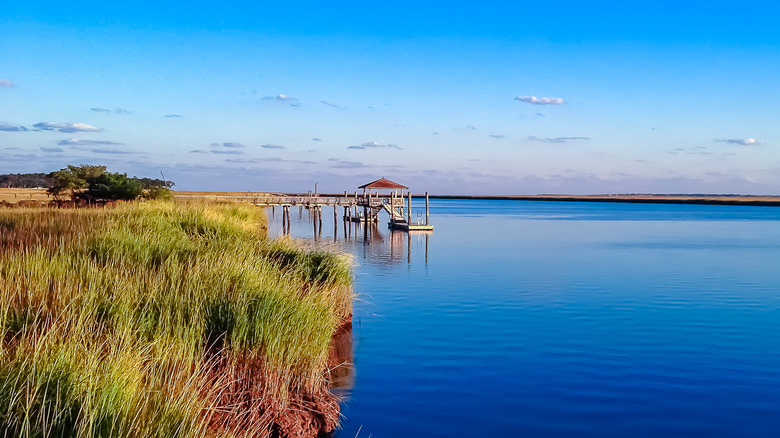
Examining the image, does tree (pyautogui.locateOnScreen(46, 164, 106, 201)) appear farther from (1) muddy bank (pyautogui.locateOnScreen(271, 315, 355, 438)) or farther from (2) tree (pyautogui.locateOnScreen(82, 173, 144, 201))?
(1) muddy bank (pyautogui.locateOnScreen(271, 315, 355, 438))

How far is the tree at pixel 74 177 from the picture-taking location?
4062cm

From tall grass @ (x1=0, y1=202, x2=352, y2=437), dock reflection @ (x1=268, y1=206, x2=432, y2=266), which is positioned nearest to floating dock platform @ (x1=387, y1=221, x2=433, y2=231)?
dock reflection @ (x1=268, y1=206, x2=432, y2=266)

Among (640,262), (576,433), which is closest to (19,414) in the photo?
(576,433)

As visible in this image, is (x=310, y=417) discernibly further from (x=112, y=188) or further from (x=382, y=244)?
(x=382, y=244)

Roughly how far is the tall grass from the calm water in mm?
2208

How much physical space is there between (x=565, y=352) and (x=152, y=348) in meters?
10.4

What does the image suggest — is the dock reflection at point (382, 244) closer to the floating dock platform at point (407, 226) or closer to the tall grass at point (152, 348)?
the floating dock platform at point (407, 226)

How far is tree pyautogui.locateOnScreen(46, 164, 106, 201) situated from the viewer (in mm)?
40625

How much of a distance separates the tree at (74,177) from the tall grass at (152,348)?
3007 cm

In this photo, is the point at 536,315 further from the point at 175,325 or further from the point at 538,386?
the point at 175,325

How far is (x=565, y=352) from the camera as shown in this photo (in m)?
14.7

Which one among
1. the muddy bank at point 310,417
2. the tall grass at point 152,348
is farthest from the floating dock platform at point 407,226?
the muddy bank at point 310,417

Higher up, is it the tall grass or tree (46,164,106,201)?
tree (46,164,106,201)

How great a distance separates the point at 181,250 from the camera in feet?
43.0
